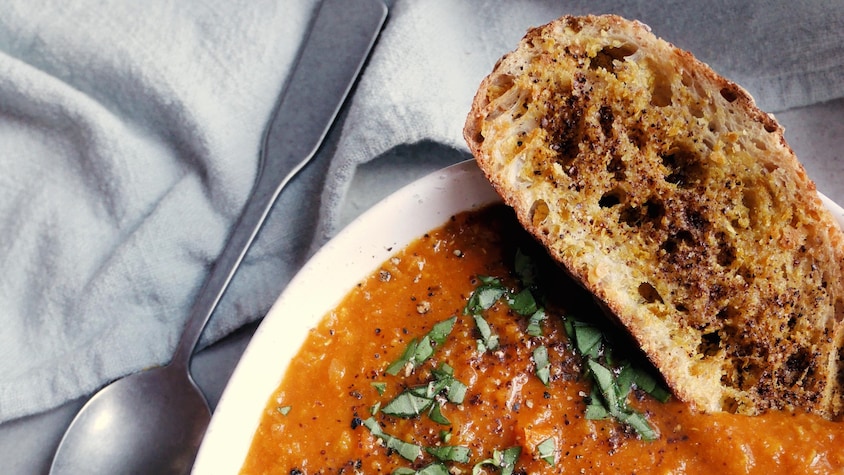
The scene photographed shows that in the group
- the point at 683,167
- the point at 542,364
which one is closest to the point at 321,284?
the point at 542,364

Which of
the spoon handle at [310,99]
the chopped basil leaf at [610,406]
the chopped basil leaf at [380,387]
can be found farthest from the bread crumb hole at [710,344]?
the spoon handle at [310,99]

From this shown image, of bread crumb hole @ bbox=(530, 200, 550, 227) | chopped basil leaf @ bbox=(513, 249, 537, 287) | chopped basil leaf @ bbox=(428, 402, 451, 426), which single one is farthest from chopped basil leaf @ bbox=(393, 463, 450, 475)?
bread crumb hole @ bbox=(530, 200, 550, 227)

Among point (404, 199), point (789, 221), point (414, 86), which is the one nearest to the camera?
point (789, 221)

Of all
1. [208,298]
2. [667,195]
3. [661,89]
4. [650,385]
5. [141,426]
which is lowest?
[141,426]

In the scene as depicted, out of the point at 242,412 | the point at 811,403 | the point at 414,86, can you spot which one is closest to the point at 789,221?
the point at 811,403

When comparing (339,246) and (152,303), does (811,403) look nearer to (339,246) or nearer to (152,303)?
(339,246)

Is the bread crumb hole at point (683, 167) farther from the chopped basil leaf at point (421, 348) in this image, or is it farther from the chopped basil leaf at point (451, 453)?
the chopped basil leaf at point (451, 453)

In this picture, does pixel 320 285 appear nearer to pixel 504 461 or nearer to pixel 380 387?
pixel 380 387
